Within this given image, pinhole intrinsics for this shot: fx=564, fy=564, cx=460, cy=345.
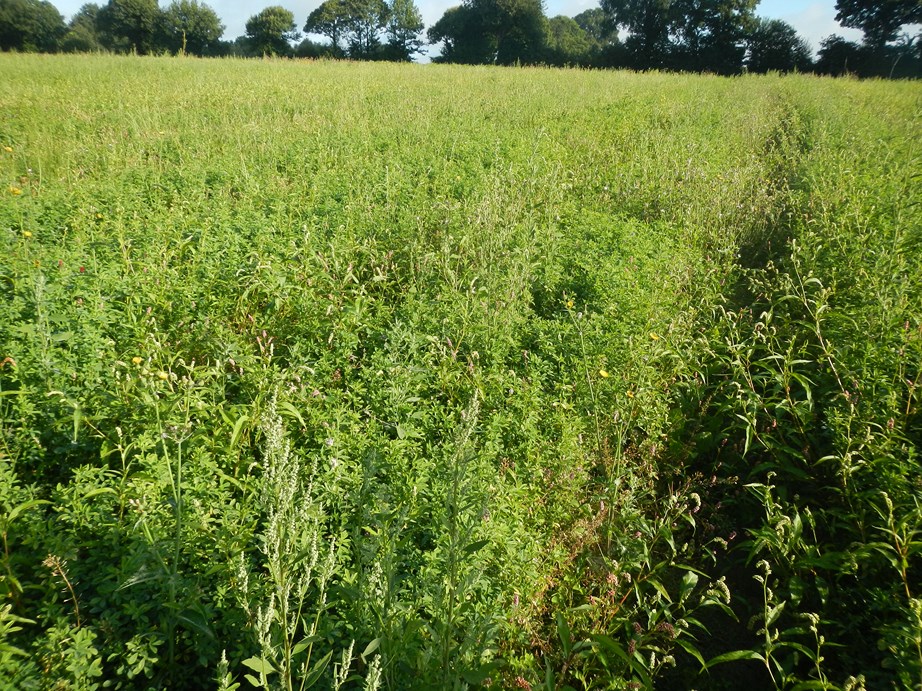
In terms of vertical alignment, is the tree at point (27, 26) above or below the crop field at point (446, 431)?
above

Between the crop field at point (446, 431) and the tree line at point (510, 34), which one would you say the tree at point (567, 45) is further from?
the crop field at point (446, 431)

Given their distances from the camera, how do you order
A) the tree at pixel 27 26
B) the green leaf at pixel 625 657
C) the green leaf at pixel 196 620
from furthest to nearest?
the tree at pixel 27 26 → the green leaf at pixel 625 657 → the green leaf at pixel 196 620

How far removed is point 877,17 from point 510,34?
31.6 metres

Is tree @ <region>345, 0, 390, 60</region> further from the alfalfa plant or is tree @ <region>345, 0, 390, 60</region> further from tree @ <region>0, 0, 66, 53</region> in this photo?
the alfalfa plant

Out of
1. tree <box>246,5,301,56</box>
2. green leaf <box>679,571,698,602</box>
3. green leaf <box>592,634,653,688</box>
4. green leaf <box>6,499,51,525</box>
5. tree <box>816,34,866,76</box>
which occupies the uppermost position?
tree <box>246,5,301,56</box>

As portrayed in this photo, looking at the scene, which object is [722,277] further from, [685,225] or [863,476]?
[863,476]

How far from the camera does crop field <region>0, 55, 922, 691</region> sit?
2018mm

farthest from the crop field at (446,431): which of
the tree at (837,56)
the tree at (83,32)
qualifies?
the tree at (83,32)

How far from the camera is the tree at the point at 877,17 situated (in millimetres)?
37594

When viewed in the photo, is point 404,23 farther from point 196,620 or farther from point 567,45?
point 196,620

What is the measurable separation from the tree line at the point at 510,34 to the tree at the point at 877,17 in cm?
7

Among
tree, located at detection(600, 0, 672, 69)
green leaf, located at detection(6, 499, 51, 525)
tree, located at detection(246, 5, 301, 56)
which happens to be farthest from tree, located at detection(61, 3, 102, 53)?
green leaf, located at detection(6, 499, 51, 525)

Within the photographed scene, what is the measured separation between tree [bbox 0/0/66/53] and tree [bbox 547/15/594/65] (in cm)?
5003

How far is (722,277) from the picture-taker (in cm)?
543
